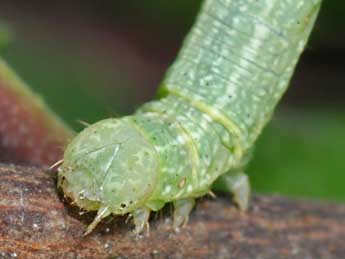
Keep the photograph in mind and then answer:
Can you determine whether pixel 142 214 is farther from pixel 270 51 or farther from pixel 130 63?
pixel 130 63

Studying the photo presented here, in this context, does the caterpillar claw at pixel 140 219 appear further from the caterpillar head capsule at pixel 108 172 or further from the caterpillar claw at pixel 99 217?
the caterpillar claw at pixel 99 217

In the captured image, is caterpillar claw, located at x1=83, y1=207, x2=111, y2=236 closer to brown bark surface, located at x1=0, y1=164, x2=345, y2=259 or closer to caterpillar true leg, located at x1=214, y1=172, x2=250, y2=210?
brown bark surface, located at x1=0, y1=164, x2=345, y2=259

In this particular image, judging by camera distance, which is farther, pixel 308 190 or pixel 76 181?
pixel 308 190

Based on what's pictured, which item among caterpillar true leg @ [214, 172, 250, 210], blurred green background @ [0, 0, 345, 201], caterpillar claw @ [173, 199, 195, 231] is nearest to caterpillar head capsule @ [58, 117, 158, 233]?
caterpillar claw @ [173, 199, 195, 231]

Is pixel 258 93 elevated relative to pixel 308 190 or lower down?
elevated

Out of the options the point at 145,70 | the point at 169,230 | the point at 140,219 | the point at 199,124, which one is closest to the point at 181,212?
the point at 169,230

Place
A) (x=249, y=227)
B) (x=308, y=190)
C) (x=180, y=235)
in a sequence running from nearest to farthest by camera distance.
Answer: (x=180, y=235)
(x=249, y=227)
(x=308, y=190)

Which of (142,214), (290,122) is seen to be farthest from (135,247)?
(290,122)

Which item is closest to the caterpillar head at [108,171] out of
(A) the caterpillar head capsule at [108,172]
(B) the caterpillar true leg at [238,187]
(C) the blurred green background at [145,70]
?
(A) the caterpillar head capsule at [108,172]
